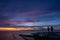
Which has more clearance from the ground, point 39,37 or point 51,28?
point 51,28

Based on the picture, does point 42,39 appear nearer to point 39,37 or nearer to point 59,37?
point 39,37

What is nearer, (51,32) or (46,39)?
(46,39)

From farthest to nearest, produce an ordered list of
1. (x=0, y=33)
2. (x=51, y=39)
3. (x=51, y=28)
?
(x=0, y=33), (x=51, y=28), (x=51, y=39)

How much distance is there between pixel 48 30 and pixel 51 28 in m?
0.43

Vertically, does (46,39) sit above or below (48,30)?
below

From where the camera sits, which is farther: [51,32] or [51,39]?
[51,32]

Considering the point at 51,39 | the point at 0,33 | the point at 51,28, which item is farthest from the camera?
the point at 0,33

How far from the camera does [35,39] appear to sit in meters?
11.6

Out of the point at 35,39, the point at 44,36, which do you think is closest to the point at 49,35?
the point at 44,36

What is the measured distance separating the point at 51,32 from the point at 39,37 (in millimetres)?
1139

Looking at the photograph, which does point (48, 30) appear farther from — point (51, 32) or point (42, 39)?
point (42, 39)

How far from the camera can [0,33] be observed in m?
19.5

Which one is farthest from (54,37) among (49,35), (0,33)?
(0,33)

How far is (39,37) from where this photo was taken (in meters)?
11.6
